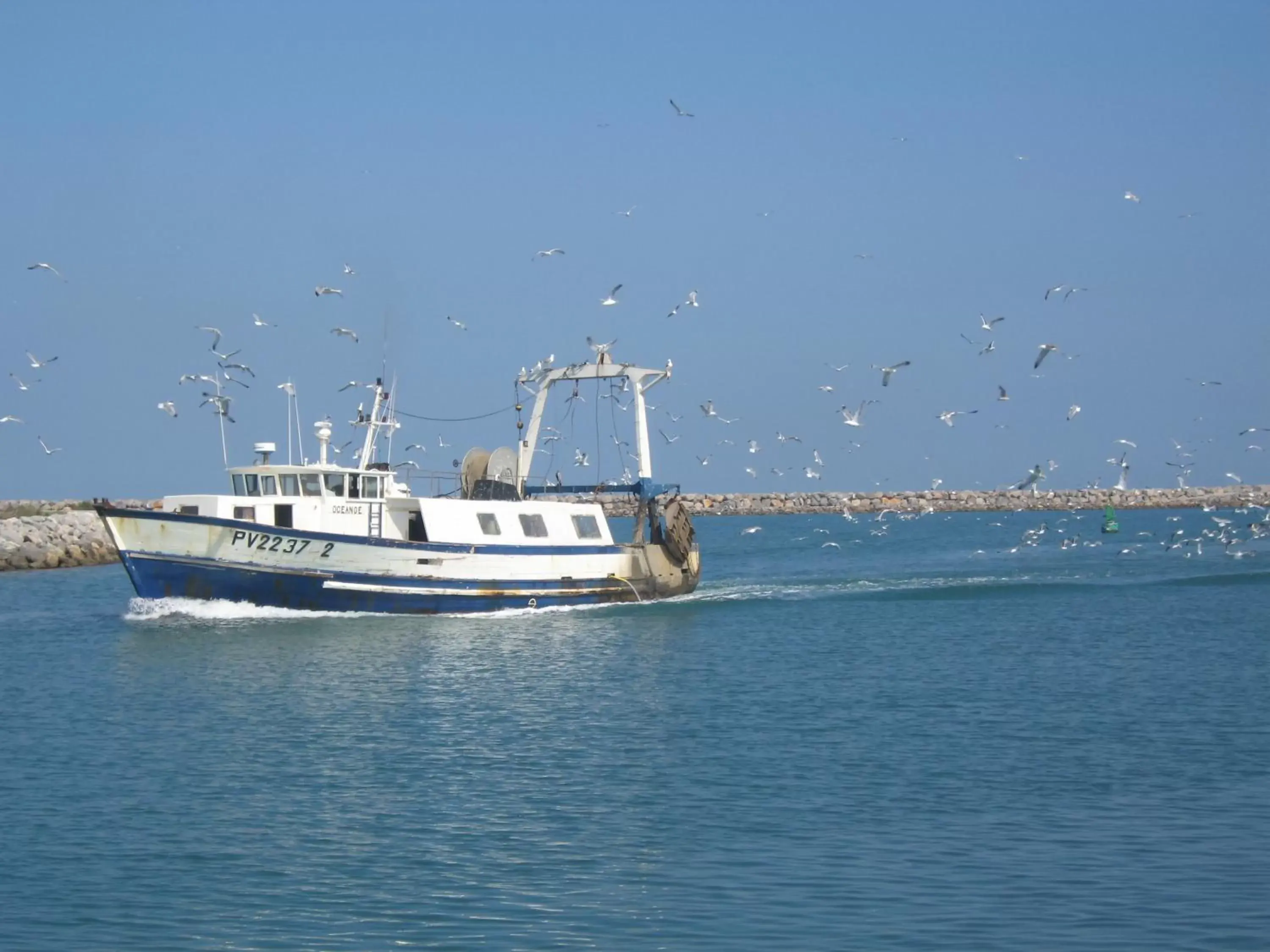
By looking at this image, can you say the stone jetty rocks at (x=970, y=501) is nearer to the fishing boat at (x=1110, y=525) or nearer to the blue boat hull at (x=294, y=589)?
the fishing boat at (x=1110, y=525)

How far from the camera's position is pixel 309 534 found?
33.2 metres

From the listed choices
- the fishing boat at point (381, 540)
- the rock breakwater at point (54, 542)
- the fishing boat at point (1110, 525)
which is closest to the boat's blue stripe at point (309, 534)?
the fishing boat at point (381, 540)

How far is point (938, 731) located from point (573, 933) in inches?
387

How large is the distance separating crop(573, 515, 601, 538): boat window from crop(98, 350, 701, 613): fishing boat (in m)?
0.04

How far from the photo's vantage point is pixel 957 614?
1561 inches

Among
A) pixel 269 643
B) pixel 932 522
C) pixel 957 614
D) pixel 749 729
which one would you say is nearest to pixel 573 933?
pixel 749 729

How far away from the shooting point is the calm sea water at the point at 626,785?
12.9 metres

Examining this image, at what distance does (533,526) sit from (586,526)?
A: 2020mm

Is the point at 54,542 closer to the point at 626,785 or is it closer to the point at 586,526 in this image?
the point at 586,526

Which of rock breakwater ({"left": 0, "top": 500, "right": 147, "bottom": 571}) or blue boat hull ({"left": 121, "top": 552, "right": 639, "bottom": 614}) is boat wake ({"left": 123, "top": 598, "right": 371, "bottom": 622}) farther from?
rock breakwater ({"left": 0, "top": 500, "right": 147, "bottom": 571})

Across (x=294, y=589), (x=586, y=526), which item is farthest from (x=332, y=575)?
(x=586, y=526)

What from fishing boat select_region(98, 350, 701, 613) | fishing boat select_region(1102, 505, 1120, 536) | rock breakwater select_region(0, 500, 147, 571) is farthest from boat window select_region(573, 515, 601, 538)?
fishing boat select_region(1102, 505, 1120, 536)

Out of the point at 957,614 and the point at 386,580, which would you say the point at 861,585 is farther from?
the point at 386,580

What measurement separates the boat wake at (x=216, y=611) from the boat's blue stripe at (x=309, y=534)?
1740 millimetres
